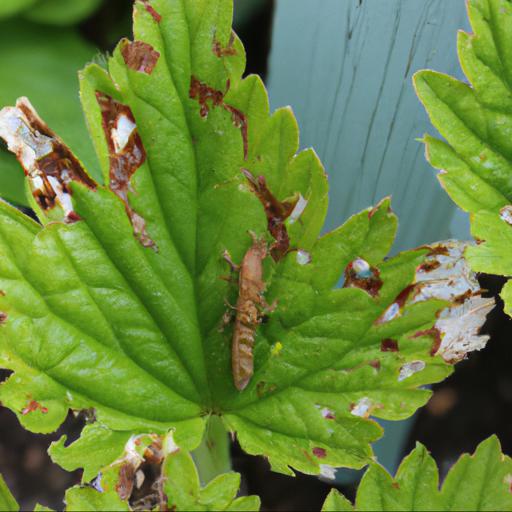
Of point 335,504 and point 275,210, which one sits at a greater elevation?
point 275,210

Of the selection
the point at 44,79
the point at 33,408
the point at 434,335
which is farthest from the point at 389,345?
the point at 44,79

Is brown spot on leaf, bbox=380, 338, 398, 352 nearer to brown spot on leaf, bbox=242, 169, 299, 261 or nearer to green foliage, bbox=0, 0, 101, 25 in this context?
brown spot on leaf, bbox=242, 169, 299, 261

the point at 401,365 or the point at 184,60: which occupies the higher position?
the point at 184,60

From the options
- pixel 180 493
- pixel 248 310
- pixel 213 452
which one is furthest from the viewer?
pixel 213 452

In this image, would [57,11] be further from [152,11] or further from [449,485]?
[449,485]

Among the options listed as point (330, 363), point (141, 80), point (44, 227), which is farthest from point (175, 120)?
point (330, 363)

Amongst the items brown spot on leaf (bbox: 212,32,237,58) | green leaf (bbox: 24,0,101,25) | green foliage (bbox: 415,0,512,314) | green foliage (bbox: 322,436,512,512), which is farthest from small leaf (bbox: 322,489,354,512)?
green leaf (bbox: 24,0,101,25)

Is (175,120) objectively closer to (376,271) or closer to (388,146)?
(376,271)
